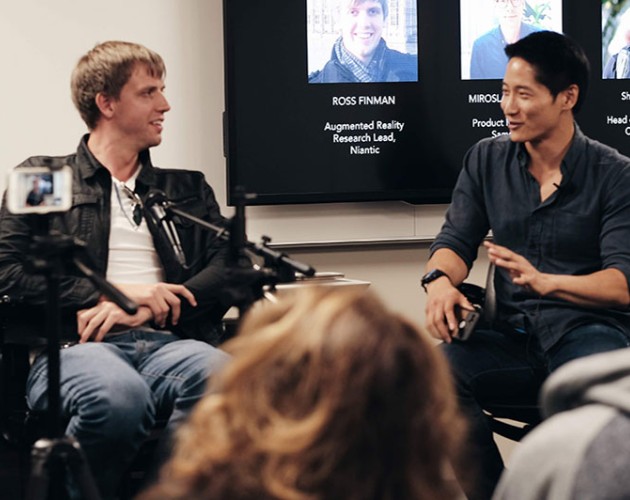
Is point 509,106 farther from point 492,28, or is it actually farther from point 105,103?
point 105,103

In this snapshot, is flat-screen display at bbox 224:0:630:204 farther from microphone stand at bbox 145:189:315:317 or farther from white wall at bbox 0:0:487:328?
microphone stand at bbox 145:189:315:317

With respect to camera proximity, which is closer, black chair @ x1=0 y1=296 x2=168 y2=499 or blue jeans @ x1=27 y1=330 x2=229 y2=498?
blue jeans @ x1=27 y1=330 x2=229 y2=498

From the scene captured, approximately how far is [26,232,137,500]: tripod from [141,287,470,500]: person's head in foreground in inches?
43.8

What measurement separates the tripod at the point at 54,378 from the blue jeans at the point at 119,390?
620 mm

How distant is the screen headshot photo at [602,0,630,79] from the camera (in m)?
4.19

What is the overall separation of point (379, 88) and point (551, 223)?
3.74 ft

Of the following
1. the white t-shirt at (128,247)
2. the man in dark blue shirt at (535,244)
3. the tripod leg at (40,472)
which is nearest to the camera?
the tripod leg at (40,472)

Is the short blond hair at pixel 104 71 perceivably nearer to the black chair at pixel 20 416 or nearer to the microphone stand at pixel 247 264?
the black chair at pixel 20 416

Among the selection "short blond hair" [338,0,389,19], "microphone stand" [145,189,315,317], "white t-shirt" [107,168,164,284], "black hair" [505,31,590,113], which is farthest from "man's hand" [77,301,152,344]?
"short blond hair" [338,0,389,19]

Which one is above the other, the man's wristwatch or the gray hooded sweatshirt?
the gray hooded sweatshirt

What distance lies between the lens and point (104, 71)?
3.24 meters

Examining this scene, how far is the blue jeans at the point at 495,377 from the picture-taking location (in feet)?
9.90

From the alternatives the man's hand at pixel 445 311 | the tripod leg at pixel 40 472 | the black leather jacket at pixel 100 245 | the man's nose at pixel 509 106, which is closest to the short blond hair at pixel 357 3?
the man's nose at pixel 509 106

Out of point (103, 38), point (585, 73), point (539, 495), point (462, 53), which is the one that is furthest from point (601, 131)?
point (539, 495)
